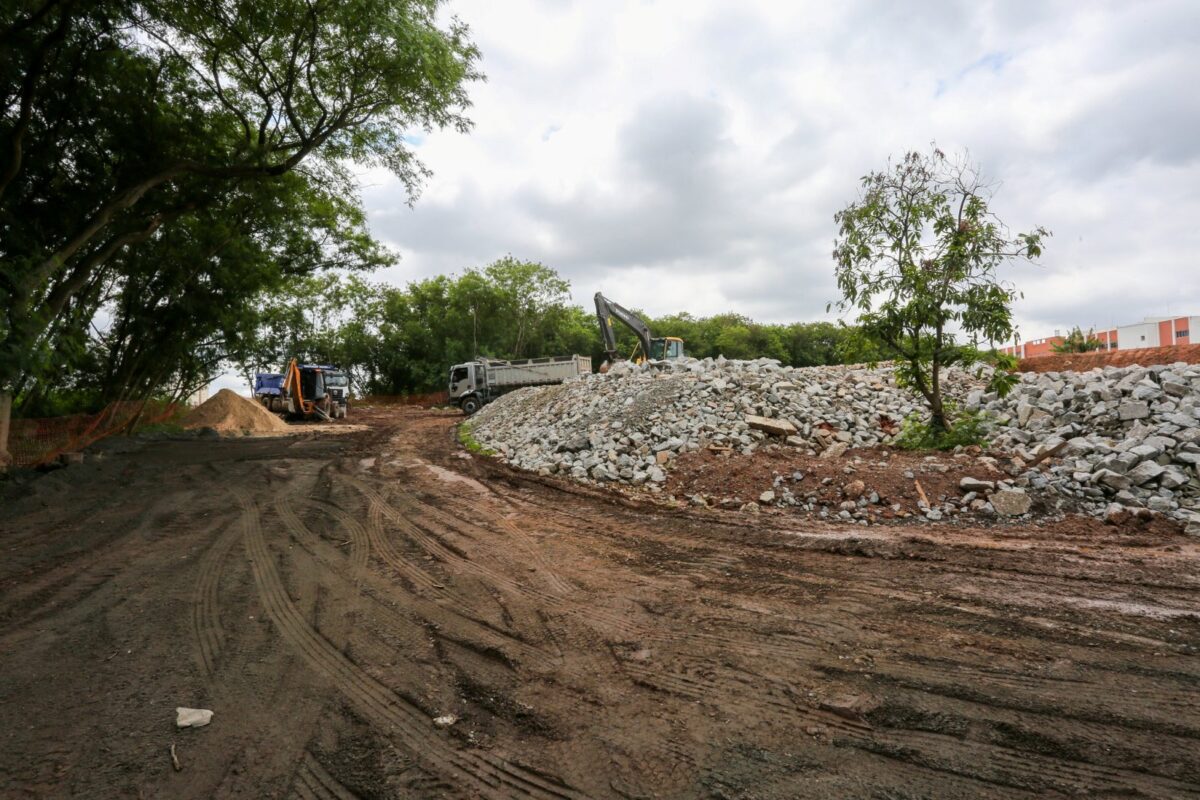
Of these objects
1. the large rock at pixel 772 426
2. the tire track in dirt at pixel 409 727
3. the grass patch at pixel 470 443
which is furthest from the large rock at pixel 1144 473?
the grass patch at pixel 470 443

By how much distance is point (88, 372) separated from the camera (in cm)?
1519

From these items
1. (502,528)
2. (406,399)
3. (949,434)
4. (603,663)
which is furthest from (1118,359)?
(406,399)

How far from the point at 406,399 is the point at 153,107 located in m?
31.3

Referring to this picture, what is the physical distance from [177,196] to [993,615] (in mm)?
15148

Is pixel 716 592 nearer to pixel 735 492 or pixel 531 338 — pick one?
pixel 735 492

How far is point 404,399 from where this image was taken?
4081 cm

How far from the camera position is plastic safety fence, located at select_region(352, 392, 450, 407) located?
129 ft

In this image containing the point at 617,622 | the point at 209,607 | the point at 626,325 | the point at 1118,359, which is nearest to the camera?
the point at 617,622

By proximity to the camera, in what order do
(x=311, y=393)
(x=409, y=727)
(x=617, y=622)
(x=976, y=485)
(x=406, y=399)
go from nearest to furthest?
(x=409, y=727)
(x=617, y=622)
(x=976, y=485)
(x=311, y=393)
(x=406, y=399)

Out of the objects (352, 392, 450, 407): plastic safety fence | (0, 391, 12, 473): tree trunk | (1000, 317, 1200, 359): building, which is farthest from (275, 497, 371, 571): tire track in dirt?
(1000, 317, 1200, 359): building

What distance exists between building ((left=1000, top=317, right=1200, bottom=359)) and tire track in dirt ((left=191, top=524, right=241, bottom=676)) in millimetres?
55149

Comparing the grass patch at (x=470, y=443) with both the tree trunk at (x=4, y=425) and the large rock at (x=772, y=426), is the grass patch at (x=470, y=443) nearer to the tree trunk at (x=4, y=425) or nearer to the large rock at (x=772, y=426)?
the large rock at (x=772, y=426)

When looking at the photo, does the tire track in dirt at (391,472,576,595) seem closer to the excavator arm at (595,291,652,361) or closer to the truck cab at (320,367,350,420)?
the excavator arm at (595,291,652,361)

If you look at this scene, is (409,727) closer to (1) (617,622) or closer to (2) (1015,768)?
(1) (617,622)
